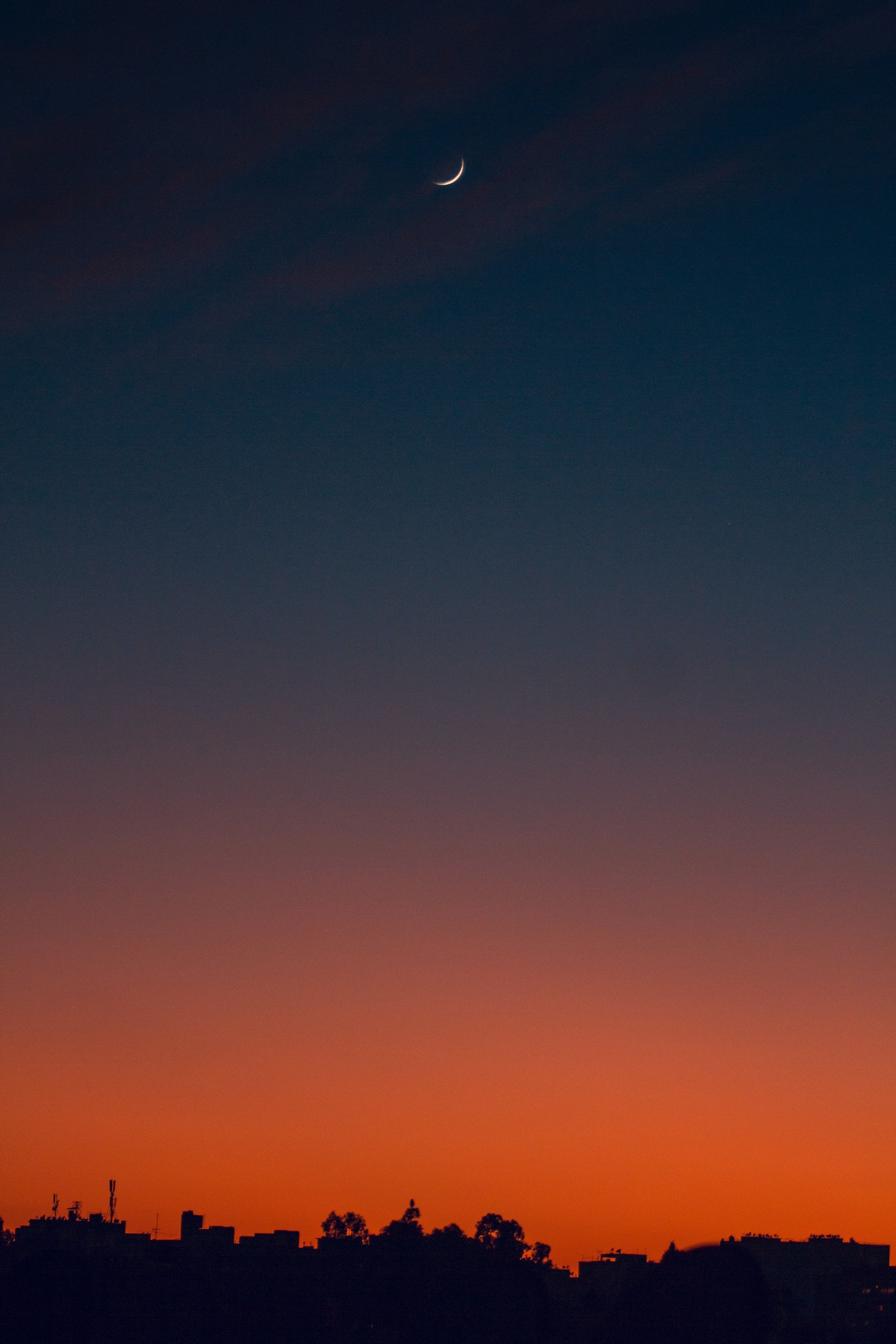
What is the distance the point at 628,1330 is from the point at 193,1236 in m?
73.7

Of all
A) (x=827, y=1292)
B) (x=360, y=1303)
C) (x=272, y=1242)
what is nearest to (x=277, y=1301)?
(x=360, y=1303)

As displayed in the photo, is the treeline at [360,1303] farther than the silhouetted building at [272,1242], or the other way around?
the silhouetted building at [272,1242]

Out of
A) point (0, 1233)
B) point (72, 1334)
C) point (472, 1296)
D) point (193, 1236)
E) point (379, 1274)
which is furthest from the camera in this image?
point (193, 1236)

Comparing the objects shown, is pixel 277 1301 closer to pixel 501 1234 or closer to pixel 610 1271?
pixel 501 1234

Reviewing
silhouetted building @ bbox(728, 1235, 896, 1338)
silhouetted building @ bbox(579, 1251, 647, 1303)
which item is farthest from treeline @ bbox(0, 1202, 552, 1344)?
silhouetted building @ bbox(579, 1251, 647, 1303)

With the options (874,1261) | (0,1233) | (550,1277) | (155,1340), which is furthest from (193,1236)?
(874,1261)

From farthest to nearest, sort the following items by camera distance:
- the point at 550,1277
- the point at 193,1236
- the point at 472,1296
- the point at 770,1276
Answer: the point at 770,1276 < the point at 550,1277 < the point at 193,1236 < the point at 472,1296

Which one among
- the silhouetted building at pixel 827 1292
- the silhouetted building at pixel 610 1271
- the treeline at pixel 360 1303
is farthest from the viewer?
the silhouetted building at pixel 610 1271

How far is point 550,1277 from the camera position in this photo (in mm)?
147375

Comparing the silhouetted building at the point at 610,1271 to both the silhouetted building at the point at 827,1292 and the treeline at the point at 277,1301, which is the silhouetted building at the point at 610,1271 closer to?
the silhouetted building at the point at 827,1292

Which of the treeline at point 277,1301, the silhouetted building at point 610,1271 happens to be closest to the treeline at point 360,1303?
the treeline at point 277,1301

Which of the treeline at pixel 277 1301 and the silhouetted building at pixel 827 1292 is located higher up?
the treeline at pixel 277 1301

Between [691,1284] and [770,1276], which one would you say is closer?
[691,1284]

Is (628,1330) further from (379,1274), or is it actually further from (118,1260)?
(118,1260)
